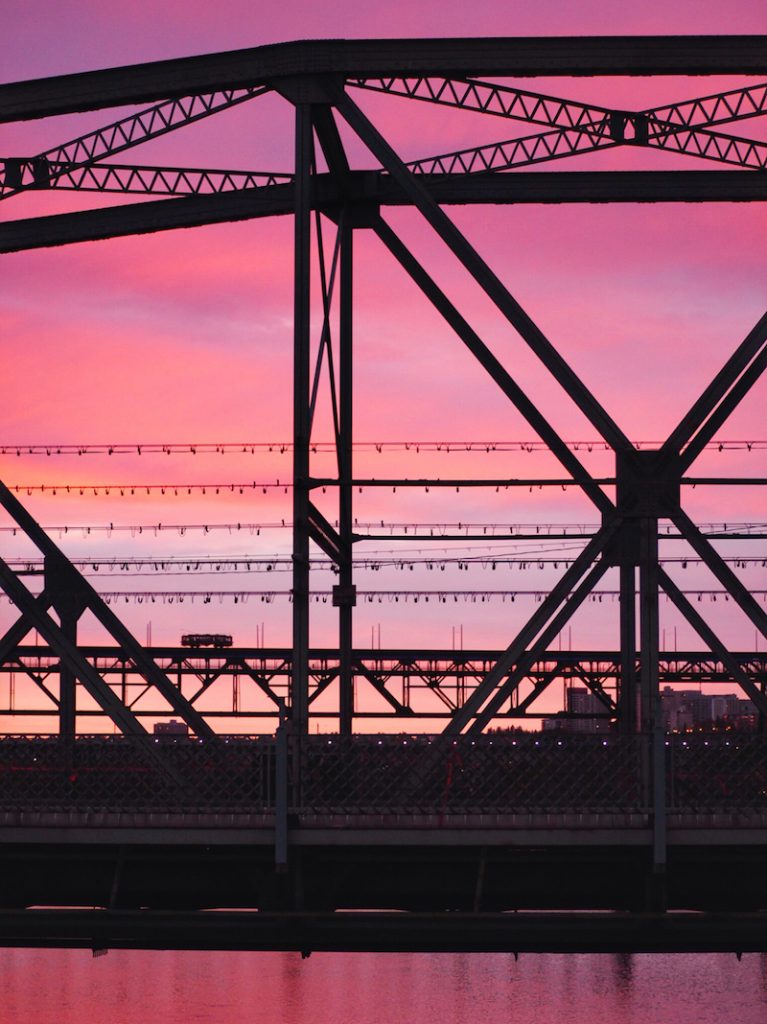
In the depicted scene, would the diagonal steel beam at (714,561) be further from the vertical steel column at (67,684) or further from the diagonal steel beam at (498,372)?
the vertical steel column at (67,684)

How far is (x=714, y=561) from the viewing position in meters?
25.9

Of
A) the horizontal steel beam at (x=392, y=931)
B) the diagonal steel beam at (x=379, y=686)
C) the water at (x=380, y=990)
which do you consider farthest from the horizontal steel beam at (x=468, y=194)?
the water at (x=380, y=990)

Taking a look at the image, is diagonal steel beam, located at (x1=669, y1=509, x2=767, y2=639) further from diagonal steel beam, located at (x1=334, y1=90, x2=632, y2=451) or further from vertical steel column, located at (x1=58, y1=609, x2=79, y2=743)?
vertical steel column, located at (x1=58, y1=609, x2=79, y2=743)

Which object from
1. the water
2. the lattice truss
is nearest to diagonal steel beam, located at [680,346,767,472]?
the lattice truss

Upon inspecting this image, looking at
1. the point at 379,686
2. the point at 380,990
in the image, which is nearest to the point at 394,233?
the point at 379,686

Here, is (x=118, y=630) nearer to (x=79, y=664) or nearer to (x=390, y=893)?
(x=79, y=664)

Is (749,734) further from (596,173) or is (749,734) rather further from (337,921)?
(596,173)

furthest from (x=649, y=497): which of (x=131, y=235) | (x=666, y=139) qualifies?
(x=131, y=235)

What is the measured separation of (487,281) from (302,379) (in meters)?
2.87

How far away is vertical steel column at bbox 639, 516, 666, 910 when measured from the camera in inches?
904

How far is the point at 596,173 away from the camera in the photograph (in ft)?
100

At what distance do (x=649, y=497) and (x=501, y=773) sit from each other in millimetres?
4507

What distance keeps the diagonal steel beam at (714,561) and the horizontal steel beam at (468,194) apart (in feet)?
22.4

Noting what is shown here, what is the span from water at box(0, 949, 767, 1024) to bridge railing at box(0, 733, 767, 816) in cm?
10126
